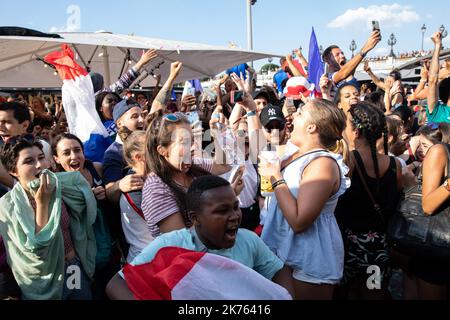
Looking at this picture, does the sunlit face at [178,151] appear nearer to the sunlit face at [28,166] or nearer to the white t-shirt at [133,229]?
the white t-shirt at [133,229]

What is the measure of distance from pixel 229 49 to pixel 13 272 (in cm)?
491

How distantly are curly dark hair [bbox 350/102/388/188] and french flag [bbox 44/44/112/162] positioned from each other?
2304 millimetres

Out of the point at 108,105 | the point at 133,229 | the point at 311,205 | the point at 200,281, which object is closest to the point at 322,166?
the point at 311,205

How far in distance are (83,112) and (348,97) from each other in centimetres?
257

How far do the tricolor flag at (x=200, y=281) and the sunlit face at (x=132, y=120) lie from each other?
222 cm

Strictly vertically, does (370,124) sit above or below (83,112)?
below

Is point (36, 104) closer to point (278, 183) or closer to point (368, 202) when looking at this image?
point (278, 183)

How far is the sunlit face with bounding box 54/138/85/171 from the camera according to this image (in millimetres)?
2852

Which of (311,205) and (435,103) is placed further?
(435,103)

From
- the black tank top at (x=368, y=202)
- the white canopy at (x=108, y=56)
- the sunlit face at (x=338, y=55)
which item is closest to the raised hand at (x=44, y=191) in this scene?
the black tank top at (x=368, y=202)

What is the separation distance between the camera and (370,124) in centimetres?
265

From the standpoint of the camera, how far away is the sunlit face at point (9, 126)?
333 centimetres
